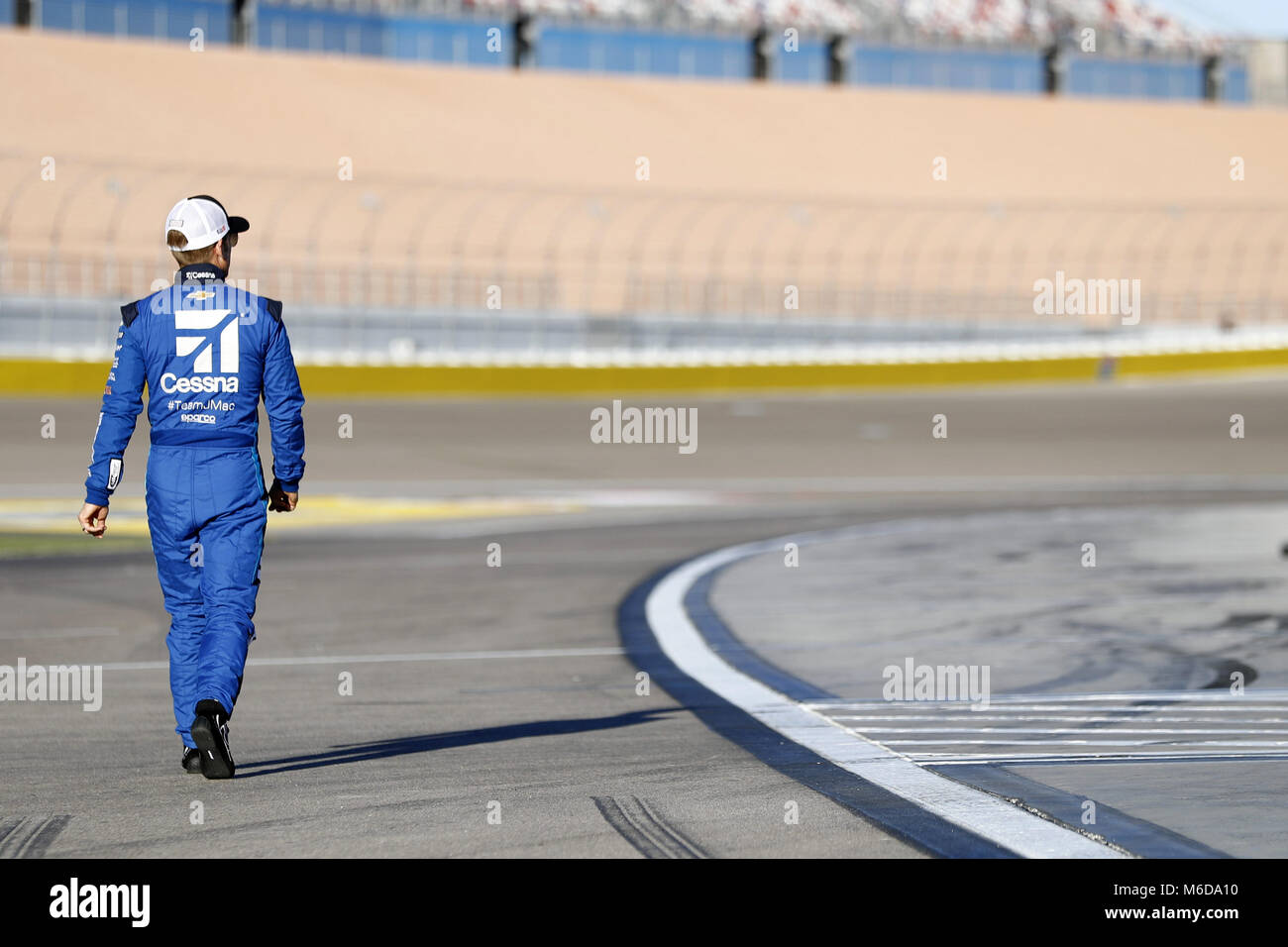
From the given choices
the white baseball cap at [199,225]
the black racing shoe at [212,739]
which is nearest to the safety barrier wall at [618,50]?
the white baseball cap at [199,225]

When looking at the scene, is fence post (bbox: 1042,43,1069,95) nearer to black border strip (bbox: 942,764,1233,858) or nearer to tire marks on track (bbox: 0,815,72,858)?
black border strip (bbox: 942,764,1233,858)

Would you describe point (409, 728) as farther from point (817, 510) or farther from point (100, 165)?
point (100, 165)

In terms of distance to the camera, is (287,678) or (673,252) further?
(673,252)

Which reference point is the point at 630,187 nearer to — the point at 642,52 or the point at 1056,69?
the point at 642,52

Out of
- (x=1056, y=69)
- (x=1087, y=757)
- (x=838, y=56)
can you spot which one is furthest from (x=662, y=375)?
(x=1056, y=69)

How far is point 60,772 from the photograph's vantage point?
5891 mm

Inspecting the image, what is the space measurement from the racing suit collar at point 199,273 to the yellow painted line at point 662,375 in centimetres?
2422

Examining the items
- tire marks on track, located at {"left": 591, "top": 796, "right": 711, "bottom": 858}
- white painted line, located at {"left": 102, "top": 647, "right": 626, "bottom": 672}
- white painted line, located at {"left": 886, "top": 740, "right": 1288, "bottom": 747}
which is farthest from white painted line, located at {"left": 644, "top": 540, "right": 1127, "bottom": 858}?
tire marks on track, located at {"left": 591, "top": 796, "right": 711, "bottom": 858}

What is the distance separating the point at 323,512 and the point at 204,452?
14.1 metres

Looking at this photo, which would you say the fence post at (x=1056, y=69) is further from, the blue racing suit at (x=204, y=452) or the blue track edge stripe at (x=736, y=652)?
the blue racing suit at (x=204, y=452)

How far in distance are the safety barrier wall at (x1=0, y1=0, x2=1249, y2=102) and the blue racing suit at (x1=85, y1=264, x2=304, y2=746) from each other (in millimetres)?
47909

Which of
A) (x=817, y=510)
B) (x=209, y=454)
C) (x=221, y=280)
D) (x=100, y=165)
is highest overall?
(x=100, y=165)

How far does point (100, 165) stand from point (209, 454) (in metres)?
40.8
